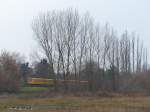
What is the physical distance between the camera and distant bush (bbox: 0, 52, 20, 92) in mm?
65750

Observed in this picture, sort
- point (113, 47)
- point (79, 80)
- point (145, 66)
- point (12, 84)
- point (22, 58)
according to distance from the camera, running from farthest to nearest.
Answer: point (22, 58) < point (145, 66) < point (113, 47) < point (79, 80) < point (12, 84)

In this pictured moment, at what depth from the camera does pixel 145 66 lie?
90500 millimetres

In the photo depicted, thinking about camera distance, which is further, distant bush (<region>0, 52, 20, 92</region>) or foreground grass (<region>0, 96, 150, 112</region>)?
distant bush (<region>0, 52, 20, 92</region>)

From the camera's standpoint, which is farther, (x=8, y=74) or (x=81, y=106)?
(x=8, y=74)

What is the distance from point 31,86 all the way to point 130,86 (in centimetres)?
2150

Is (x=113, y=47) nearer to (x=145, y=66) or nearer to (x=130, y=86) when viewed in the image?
(x=130, y=86)

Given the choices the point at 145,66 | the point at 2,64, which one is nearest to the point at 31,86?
the point at 2,64

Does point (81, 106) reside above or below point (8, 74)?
below

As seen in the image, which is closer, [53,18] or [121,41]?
[53,18]

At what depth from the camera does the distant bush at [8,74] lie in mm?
65750

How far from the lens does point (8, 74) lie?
6825cm

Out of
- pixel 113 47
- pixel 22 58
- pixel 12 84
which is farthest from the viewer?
pixel 22 58

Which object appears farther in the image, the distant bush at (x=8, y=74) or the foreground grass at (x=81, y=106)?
the distant bush at (x=8, y=74)

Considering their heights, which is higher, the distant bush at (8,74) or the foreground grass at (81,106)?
the distant bush at (8,74)
